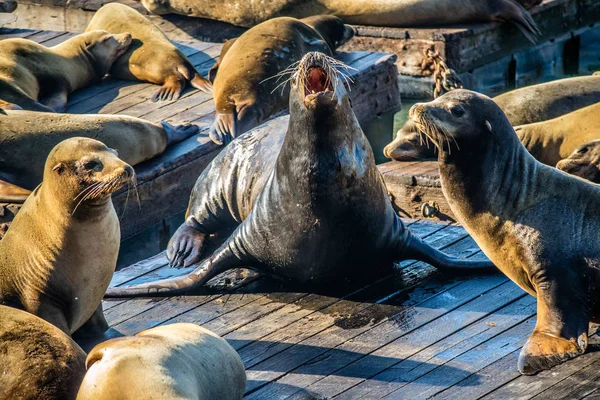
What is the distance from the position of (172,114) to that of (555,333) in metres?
4.96

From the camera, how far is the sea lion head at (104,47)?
400 inches

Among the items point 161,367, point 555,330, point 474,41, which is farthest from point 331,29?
point 161,367

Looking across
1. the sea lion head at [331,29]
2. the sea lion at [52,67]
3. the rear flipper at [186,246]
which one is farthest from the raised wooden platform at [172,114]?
the rear flipper at [186,246]

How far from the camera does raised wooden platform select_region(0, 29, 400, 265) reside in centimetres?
838

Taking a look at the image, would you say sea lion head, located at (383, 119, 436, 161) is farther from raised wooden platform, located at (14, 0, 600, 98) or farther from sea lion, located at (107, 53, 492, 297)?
raised wooden platform, located at (14, 0, 600, 98)

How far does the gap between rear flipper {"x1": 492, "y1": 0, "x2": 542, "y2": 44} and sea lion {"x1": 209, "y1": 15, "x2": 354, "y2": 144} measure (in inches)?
92.7

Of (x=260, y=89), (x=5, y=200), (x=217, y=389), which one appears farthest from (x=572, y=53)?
(x=217, y=389)

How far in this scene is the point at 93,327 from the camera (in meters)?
5.68

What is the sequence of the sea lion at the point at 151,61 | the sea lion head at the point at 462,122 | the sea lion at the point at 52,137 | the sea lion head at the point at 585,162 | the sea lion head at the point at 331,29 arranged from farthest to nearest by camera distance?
the sea lion head at the point at 331,29 < the sea lion at the point at 151,61 < the sea lion at the point at 52,137 < the sea lion head at the point at 585,162 < the sea lion head at the point at 462,122

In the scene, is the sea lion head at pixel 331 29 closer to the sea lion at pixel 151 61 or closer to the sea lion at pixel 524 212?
the sea lion at pixel 151 61

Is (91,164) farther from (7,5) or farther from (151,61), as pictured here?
(7,5)

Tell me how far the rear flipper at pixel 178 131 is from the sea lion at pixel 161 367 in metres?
4.16

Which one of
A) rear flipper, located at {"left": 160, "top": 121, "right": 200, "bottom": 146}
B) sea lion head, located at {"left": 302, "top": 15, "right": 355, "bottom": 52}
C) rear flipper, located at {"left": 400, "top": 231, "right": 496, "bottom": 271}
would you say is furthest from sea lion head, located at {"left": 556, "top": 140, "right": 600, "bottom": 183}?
sea lion head, located at {"left": 302, "top": 15, "right": 355, "bottom": 52}

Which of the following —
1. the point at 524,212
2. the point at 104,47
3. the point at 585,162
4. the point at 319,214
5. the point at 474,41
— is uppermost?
the point at 524,212
